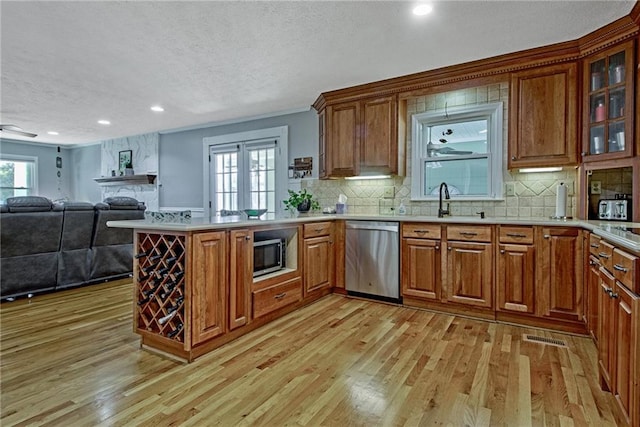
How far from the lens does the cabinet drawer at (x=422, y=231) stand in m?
3.36

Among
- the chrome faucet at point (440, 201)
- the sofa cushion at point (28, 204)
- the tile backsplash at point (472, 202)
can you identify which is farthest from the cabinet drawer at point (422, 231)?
the sofa cushion at point (28, 204)

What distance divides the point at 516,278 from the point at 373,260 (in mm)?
1328

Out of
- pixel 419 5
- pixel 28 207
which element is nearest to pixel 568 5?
pixel 419 5

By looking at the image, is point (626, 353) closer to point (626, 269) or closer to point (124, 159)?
point (626, 269)

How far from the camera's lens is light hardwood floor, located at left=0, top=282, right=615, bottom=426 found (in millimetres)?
1746

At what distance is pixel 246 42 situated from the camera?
9.84ft

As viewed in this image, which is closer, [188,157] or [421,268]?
[421,268]

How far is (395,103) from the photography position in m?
3.98

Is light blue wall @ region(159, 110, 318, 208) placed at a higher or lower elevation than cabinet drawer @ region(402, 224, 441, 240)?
higher

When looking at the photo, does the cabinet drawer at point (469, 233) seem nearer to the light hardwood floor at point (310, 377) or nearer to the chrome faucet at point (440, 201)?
the chrome faucet at point (440, 201)

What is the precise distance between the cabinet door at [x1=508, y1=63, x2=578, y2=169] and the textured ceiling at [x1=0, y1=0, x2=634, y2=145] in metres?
0.30

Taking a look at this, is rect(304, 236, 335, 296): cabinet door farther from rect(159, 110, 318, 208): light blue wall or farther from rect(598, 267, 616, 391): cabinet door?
rect(598, 267, 616, 391): cabinet door

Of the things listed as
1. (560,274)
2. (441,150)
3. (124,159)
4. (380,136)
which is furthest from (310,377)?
(124,159)

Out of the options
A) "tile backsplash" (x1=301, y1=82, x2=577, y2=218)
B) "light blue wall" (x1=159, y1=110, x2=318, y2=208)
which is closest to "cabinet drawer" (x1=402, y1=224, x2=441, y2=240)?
"tile backsplash" (x1=301, y1=82, x2=577, y2=218)
